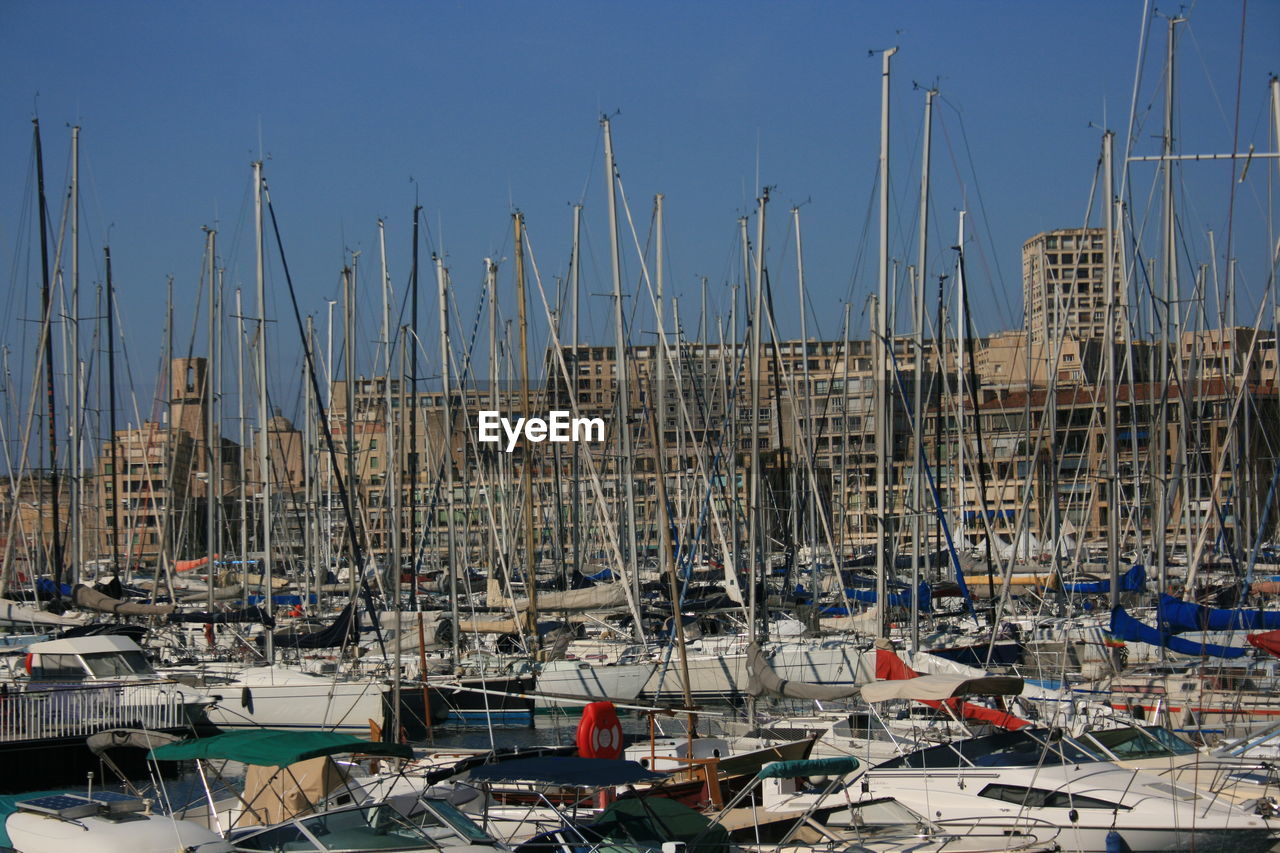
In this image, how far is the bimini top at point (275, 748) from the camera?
1625cm

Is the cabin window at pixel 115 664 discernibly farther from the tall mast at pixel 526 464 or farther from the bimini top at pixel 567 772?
the bimini top at pixel 567 772

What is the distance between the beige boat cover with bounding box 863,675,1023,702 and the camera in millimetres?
19031

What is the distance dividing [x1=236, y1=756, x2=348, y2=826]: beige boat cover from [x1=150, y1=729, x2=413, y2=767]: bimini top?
1.59 ft

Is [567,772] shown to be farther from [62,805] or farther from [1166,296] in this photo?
[1166,296]

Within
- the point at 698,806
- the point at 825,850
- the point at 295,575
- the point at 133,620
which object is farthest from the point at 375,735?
the point at 295,575

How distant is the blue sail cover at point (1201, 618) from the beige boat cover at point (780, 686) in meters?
6.72

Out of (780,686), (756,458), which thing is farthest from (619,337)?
(780,686)

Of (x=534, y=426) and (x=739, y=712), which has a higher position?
(x=534, y=426)

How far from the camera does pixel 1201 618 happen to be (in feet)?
86.8

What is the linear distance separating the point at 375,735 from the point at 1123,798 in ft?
43.3

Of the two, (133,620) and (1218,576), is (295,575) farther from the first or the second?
(1218,576)

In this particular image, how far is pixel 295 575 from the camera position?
60.0 meters

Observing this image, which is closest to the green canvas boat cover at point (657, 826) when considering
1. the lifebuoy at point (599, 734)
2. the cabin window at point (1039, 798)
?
the lifebuoy at point (599, 734)

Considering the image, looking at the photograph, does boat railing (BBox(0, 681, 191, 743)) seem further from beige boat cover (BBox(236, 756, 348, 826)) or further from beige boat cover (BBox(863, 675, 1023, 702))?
beige boat cover (BBox(863, 675, 1023, 702))
